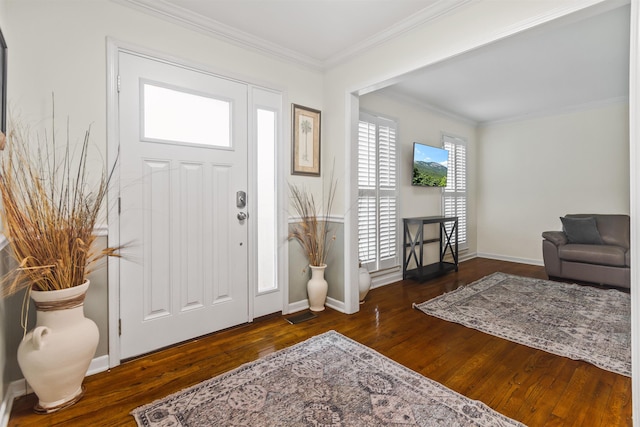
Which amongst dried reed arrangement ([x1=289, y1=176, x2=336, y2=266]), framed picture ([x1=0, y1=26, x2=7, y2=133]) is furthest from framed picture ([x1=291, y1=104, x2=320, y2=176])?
framed picture ([x1=0, y1=26, x2=7, y2=133])

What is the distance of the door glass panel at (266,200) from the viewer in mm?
2814

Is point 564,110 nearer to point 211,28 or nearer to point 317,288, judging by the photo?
point 317,288

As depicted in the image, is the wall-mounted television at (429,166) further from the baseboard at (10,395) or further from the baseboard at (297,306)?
the baseboard at (10,395)

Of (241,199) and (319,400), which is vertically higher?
(241,199)

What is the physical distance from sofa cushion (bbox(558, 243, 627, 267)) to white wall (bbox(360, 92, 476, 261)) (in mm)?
1715

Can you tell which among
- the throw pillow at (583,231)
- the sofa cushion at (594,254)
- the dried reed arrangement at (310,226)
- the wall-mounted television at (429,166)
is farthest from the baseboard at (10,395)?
the throw pillow at (583,231)

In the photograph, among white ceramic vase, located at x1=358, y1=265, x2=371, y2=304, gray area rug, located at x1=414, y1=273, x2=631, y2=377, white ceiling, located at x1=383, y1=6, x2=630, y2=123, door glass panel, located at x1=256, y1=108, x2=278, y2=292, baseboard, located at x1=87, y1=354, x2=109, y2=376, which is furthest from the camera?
white ceramic vase, located at x1=358, y1=265, x2=371, y2=304

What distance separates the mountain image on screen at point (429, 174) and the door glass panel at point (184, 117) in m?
2.82

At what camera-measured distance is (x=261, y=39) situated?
269 centimetres

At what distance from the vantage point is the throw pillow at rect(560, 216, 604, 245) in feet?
13.4

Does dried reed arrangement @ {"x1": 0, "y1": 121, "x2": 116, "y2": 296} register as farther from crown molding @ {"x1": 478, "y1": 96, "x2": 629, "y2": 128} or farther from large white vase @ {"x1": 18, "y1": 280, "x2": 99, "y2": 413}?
crown molding @ {"x1": 478, "y1": 96, "x2": 629, "y2": 128}

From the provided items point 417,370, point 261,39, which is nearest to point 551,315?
point 417,370

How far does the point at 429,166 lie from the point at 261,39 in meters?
2.96

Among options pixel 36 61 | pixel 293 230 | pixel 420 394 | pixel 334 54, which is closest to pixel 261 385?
pixel 420 394
